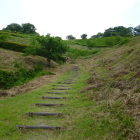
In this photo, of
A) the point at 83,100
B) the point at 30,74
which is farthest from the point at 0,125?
the point at 30,74

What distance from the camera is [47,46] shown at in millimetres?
20203

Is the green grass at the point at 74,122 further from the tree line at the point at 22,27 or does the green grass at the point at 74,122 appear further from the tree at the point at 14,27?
the tree at the point at 14,27

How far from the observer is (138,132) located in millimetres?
3588

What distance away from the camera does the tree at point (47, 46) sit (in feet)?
65.0

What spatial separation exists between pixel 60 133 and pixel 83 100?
2825 mm

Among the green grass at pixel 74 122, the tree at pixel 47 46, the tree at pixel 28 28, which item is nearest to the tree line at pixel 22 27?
the tree at pixel 28 28

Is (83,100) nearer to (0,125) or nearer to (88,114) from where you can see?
(88,114)

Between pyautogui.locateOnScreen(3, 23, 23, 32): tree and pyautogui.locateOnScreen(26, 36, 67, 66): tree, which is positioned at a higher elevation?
pyautogui.locateOnScreen(3, 23, 23, 32): tree

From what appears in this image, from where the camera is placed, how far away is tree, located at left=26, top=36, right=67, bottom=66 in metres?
19.8

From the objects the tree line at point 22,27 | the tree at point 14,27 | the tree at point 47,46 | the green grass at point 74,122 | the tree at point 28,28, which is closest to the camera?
the green grass at point 74,122

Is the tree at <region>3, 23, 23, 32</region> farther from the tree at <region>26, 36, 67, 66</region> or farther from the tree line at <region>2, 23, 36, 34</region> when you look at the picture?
the tree at <region>26, 36, 67, 66</region>

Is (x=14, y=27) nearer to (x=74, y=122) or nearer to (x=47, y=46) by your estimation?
(x=47, y=46)

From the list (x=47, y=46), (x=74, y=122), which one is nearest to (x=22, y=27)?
(x=47, y=46)

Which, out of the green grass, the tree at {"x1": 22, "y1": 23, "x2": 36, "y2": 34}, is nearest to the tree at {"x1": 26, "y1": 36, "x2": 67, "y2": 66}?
the green grass
